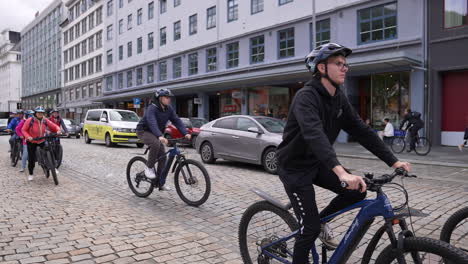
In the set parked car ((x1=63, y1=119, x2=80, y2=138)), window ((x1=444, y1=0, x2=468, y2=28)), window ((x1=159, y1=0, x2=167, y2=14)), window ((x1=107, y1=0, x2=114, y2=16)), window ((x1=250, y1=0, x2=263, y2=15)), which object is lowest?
parked car ((x1=63, y1=119, x2=80, y2=138))

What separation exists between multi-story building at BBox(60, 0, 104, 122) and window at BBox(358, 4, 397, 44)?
37409 millimetres

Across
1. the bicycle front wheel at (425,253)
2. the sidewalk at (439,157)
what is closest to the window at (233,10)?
the sidewalk at (439,157)

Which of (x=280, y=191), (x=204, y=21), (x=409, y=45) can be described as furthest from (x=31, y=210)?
(x=204, y=21)

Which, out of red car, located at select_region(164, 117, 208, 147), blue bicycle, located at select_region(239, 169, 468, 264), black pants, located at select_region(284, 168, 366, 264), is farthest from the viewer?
red car, located at select_region(164, 117, 208, 147)

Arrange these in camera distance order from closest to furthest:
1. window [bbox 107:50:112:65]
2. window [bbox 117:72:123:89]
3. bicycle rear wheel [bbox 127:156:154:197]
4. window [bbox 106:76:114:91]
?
bicycle rear wheel [bbox 127:156:154:197] → window [bbox 117:72:123:89] → window [bbox 107:50:112:65] → window [bbox 106:76:114:91]

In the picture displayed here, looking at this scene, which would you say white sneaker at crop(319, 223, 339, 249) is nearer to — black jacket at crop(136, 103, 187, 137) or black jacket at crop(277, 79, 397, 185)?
black jacket at crop(277, 79, 397, 185)

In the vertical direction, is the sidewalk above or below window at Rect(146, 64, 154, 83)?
below

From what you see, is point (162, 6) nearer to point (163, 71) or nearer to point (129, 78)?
point (163, 71)

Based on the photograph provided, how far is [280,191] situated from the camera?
7078 mm

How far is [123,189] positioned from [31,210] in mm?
1927

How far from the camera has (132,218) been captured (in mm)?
5230

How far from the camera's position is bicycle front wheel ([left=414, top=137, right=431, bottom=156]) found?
14.5 m

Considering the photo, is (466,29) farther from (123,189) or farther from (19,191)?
(19,191)

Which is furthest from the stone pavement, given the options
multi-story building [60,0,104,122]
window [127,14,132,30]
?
multi-story building [60,0,104,122]
